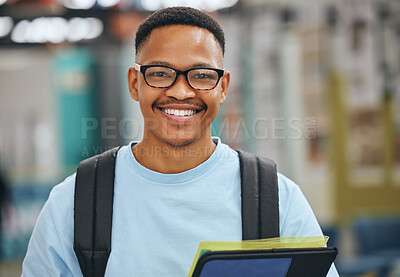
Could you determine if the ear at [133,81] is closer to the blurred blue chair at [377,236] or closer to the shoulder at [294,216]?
the shoulder at [294,216]

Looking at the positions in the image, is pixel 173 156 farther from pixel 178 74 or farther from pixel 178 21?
pixel 178 21

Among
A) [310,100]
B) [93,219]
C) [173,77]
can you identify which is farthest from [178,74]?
[310,100]

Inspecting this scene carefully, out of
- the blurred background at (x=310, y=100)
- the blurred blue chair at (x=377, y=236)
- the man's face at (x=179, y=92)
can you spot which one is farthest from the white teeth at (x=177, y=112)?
the blurred background at (x=310, y=100)

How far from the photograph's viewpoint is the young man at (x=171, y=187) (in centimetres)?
128

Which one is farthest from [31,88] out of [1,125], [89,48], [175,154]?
[175,154]

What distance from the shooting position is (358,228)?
491cm

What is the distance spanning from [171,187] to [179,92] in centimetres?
23

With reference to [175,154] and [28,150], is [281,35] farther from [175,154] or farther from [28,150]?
[175,154]

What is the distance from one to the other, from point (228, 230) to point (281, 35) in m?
5.32

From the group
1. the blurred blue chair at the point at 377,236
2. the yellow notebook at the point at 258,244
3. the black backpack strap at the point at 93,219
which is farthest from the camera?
the blurred blue chair at the point at 377,236

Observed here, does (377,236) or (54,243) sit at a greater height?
(54,243)

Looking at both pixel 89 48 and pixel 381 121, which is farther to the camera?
pixel 381 121

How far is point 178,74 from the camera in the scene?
1.29 metres

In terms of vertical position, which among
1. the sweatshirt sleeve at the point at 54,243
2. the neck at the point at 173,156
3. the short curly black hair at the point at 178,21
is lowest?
the sweatshirt sleeve at the point at 54,243
